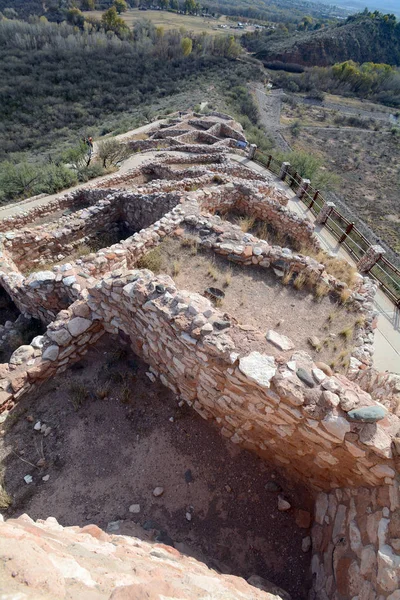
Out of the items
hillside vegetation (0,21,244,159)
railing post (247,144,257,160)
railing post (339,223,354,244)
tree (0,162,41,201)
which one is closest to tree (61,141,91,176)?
tree (0,162,41,201)

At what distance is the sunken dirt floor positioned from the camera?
156 inches

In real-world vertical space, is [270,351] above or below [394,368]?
above

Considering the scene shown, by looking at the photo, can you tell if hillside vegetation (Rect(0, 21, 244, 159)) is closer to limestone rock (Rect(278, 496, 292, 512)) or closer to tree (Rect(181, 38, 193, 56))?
tree (Rect(181, 38, 193, 56))

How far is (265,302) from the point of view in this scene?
738 centimetres

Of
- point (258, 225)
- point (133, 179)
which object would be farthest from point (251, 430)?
point (133, 179)

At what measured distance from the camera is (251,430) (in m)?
4.42

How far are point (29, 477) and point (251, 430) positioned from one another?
322cm

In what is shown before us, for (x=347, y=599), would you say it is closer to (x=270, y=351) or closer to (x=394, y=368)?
(x=270, y=351)

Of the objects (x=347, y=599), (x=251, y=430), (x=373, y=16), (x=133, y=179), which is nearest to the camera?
(x=347, y=599)

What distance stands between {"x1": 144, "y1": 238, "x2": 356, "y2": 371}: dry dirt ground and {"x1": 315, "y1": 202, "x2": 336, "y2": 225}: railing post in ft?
20.4

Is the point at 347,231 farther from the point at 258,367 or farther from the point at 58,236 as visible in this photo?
the point at 58,236

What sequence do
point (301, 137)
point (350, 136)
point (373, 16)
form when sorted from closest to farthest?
point (301, 137) → point (350, 136) → point (373, 16)

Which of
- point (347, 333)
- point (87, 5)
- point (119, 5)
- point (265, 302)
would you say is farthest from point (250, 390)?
point (119, 5)

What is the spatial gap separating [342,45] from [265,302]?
11803cm
